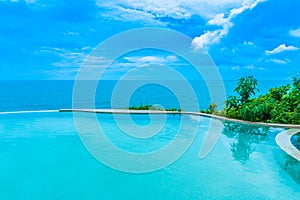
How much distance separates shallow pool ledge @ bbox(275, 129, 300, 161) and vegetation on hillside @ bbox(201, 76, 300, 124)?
1141 mm

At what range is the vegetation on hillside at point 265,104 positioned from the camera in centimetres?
935

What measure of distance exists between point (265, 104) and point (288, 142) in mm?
2908

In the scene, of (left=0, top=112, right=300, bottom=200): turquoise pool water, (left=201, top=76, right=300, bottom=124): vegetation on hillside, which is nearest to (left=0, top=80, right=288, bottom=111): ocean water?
(left=201, top=76, right=300, bottom=124): vegetation on hillside

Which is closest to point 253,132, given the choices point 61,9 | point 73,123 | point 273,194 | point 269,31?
point 273,194

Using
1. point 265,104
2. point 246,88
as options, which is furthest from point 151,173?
point 246,88

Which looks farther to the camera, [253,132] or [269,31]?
[269,31]

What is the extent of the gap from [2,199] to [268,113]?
29.0 feet

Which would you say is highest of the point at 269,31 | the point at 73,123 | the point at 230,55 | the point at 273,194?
the point at 269,31

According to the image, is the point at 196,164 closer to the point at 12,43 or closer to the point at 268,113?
→ the point at 268,113

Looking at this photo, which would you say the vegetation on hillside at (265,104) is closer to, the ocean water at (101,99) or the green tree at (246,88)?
the green tree at (246,88)

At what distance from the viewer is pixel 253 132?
27.8 ft

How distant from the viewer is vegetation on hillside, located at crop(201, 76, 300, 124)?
935cm

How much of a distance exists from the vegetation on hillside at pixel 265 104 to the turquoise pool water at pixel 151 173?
1.17 meters

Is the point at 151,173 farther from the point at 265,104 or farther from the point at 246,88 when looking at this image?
the point at 246,88
